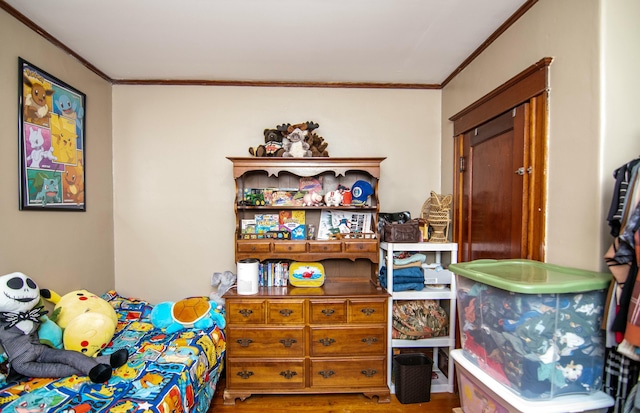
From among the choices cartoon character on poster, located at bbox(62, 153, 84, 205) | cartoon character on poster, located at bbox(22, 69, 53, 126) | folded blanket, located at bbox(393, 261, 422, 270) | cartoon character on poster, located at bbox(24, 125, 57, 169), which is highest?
cartoon character on poster, located at bbox(22, 69, 53, 126)

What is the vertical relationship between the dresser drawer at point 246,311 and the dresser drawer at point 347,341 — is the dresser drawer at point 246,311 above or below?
above

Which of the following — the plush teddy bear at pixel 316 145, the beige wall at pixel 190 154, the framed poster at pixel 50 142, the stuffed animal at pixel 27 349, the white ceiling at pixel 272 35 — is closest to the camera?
the stuffed animal at pixel 27 349

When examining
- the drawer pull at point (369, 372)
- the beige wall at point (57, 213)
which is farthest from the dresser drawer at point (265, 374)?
the beige wall at point (57, 213)

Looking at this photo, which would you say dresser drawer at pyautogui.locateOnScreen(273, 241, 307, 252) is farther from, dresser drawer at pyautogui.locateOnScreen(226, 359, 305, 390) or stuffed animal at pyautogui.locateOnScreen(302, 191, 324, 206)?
dresser drawer at pyautogui.locateOnScreen(226, 359, 305, 390)

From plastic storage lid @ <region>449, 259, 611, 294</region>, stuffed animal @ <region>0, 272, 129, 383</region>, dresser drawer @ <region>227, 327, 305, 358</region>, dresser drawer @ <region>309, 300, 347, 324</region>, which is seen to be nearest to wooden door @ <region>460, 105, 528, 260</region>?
plastic storage lid @ <region>449, 259, 611, 294</region>

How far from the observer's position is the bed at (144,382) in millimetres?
1521

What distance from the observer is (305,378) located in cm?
243

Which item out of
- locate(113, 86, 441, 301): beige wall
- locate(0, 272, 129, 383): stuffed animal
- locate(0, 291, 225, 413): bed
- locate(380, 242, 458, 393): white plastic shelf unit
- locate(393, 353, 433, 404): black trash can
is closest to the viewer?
locate(0, 291, 225, 413): bed

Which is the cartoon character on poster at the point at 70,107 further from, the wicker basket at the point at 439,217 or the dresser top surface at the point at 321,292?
the wicker basket at the point at 439,217

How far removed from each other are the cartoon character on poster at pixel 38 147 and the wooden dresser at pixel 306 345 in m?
1.48

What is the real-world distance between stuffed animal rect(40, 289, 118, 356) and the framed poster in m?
0.62

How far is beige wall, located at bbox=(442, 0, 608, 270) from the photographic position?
55.1 inches

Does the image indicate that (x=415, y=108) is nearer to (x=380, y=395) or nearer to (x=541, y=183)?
(x=541, y=183)

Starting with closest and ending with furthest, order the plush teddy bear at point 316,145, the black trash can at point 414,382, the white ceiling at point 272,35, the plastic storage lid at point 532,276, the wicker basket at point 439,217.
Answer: the plastic storage lid at point 532,276 → the white ceiling at point 272,35 → the black trash can at point 414,382 → the wicker basket at point 439,217 → the plush teddy bear at point 316,145
